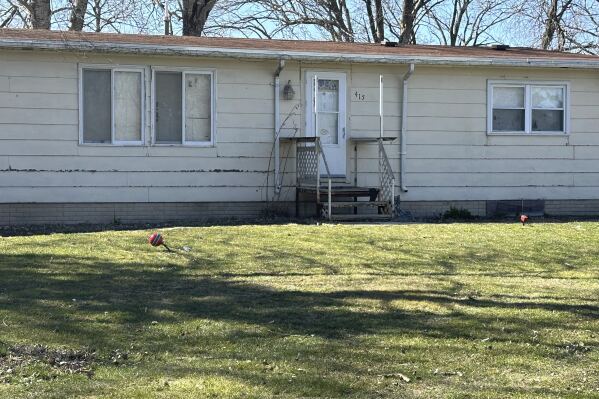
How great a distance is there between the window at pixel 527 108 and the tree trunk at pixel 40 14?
1464 centimetres

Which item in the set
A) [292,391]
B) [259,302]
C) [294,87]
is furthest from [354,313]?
[294,87]

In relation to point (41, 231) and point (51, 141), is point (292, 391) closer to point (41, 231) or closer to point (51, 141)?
point (41, 231)

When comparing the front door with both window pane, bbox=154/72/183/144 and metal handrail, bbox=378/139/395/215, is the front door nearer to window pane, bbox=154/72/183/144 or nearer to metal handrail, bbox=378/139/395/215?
metal handrail, bbox=378/139/395/215

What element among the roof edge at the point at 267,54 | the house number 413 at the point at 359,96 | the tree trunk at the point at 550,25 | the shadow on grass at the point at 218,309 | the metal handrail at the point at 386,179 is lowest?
the shadow on grass at the point at 218,309

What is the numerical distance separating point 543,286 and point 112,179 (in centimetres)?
843

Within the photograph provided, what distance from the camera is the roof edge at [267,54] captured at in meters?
13.7

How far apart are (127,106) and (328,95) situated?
3.69 metres

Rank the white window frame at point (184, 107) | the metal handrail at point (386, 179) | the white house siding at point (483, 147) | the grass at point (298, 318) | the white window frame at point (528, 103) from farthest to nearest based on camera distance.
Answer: the white window frame at point (528, 103), the white house siding at point (483, 147), the white window frame at point (184, 107), the metal handrail at point (386, 179), the grass at point (298, 318)

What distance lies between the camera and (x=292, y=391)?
489cm

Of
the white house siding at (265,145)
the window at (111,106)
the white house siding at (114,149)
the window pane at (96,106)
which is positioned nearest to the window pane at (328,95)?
the white house siding at (265,145)

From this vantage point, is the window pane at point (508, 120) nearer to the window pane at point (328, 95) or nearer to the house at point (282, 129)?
the house at point (282, 129)

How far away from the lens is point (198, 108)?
14805 millimetres

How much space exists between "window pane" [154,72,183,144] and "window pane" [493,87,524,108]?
6.11 metres

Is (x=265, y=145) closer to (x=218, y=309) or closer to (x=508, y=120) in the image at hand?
(x=508, y=120)
